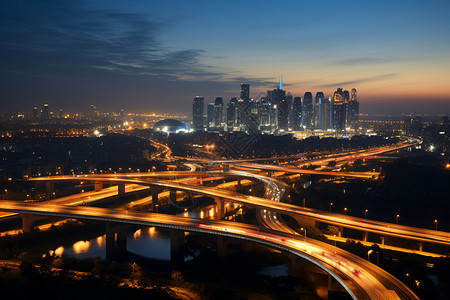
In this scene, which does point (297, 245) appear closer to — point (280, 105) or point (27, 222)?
point (27, 222)

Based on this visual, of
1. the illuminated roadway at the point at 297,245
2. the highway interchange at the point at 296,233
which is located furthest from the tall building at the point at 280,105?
the illuminated roadway at the point at 297,245

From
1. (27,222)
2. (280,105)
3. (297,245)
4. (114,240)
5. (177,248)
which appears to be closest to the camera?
(297,245)

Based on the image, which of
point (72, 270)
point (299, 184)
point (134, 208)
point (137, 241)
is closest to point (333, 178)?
point (299, 184)

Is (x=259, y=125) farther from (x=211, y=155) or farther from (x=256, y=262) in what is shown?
(x=256, y=262)

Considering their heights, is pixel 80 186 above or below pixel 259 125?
below

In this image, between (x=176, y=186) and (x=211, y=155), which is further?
(x=211, y=155)

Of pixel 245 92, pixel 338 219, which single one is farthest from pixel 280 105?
pixel 338 219

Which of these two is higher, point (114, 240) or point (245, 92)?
point (245, 92)
